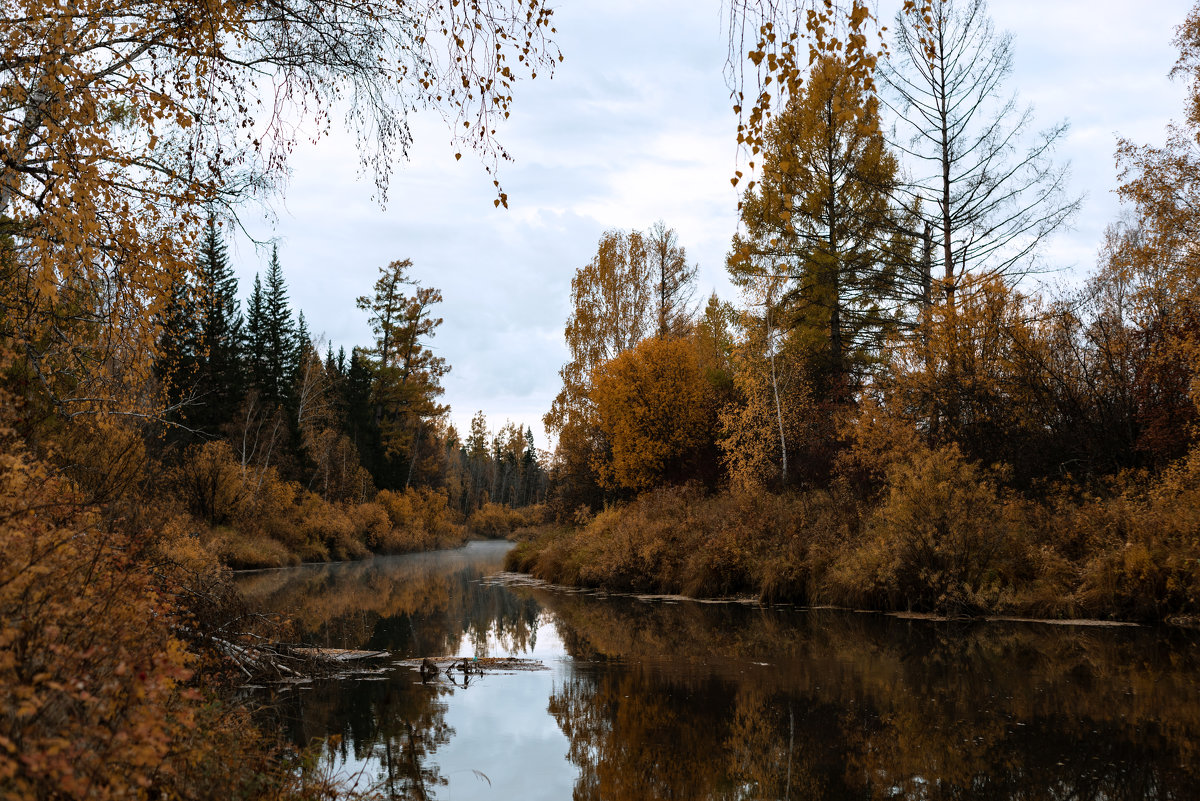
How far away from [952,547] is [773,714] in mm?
7933

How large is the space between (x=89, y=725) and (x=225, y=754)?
167cm

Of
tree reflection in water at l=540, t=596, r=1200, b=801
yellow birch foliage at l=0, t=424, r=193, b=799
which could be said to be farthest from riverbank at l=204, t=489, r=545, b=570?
yellow birch foliage at l=0, t=424, r=193, b=799

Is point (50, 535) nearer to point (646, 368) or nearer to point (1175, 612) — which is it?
point (1175, 612)

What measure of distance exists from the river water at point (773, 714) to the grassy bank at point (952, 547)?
0.88 m

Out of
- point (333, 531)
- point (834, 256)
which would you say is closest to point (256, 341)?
point (333, 531)

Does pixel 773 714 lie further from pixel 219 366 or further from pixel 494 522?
pixel 494 522

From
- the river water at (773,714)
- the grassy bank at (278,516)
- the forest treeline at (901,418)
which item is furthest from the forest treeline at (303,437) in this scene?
the river water at (773,714)

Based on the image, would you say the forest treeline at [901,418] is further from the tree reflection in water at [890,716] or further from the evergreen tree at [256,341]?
the evergreen tree at [256,341]

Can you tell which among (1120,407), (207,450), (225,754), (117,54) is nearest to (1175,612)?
(1120,407)

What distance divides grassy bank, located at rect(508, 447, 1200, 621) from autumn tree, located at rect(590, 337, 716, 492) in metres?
6.77

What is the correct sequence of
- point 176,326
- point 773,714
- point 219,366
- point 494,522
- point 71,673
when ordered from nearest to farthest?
point 71,673
point 773,714
point 176,326
point 219,366
point 494,522

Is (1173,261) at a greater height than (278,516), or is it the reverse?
(1173,261)

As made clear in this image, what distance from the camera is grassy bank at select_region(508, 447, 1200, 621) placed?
1226cm

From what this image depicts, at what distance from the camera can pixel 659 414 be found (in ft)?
89.7
